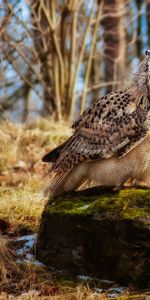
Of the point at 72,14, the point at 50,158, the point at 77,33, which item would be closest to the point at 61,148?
the point at 50,158

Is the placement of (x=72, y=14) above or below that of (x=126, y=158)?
above

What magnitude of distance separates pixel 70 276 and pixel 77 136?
1071 mm

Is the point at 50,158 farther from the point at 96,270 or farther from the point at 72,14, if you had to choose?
the point at 72,14

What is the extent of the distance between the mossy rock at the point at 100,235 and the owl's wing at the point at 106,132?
0.93 ft

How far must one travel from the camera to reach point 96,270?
4.36 meters

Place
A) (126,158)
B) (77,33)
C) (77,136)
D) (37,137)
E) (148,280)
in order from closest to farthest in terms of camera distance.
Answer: (148,280) < (126,158) < (77,136) < (37,137) < (77,33)

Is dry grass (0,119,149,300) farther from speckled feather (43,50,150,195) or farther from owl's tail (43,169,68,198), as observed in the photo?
speckled feather (43,50,150,195)

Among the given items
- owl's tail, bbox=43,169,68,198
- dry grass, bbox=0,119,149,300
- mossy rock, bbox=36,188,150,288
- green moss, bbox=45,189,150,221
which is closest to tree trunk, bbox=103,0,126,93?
dry grass, bbox=0,119,149,300

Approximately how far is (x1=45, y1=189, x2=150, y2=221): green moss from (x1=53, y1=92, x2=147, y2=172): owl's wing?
0.25 metres

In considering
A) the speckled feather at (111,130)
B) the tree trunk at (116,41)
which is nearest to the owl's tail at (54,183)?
the speckled feather at (111,130)

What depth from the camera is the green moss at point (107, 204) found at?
13.8ft

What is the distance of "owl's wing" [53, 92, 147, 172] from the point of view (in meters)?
4.46

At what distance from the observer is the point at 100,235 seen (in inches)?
168

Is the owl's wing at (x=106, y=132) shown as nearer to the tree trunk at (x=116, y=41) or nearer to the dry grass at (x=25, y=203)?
the dry grass at (x=25, y=203)
